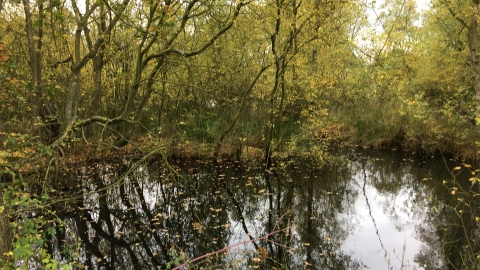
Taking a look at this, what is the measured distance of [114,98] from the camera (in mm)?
11102

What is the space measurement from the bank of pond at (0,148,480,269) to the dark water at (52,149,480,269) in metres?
0.02

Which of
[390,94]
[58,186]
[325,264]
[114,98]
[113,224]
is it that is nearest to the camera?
[325,264]

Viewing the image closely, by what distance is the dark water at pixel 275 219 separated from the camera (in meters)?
4.96

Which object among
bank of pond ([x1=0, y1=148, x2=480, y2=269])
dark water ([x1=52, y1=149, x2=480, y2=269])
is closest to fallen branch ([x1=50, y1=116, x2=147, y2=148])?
bank of pond ([x1=0, y1=148, x2=480, y2=269])

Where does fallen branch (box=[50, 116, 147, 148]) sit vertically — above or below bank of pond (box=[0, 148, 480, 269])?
above

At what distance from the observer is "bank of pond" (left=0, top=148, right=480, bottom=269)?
4906mm

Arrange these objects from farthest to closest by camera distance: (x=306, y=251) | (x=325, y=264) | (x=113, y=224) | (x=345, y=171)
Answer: (x=345, y=171) < (x=113, y=224) < (x=306, y=251) < (x=325, y=264)

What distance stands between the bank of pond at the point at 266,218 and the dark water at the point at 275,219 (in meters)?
0.02

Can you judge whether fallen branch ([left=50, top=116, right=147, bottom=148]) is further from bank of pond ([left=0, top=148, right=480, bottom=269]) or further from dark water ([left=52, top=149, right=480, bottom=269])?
→ dark water ([left=52, top=149, right=480, bottom=269])

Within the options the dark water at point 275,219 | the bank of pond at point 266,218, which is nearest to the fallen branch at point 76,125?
the bank of pond at point 266,218

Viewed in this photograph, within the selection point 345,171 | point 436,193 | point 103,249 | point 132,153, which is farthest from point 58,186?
point 436,193

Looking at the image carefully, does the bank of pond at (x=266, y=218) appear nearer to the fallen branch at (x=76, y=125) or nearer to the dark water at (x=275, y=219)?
the dark water at (x=275, y=219)

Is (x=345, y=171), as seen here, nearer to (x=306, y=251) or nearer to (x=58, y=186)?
(x=306, y=251)

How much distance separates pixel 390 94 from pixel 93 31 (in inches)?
433
